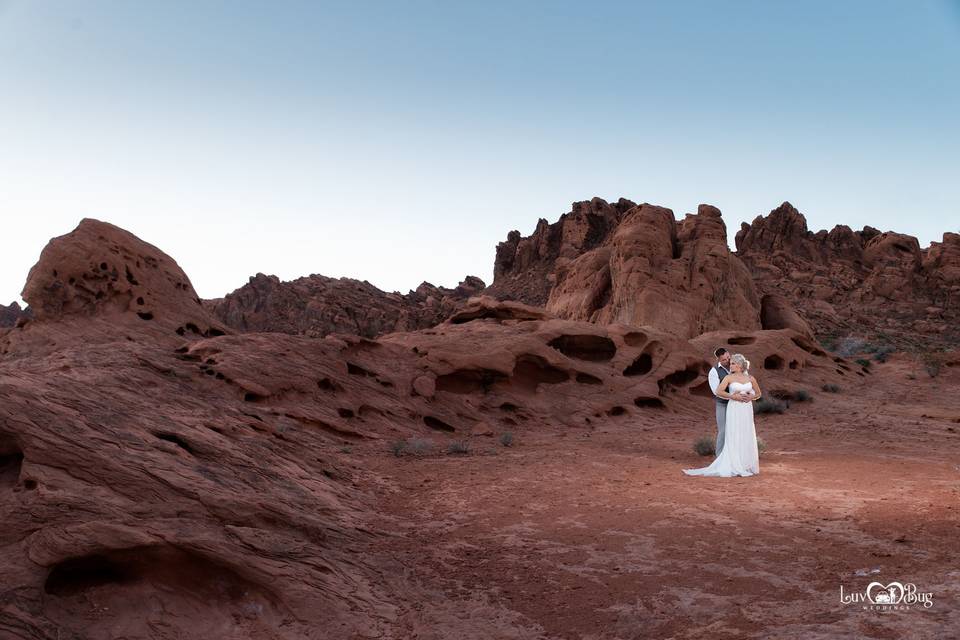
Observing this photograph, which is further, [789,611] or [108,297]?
[108,297]

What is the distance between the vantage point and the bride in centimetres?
1027

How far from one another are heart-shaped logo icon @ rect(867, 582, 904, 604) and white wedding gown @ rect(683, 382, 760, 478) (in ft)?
18.0

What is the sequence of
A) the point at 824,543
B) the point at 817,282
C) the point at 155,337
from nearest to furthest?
the point at 824,543 < the point at 155,337 < the point at 817,282

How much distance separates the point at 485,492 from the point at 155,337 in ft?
35.8

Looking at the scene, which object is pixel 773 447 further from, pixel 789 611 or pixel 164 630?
pixel 164 630

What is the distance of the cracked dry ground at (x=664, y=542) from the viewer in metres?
4.59

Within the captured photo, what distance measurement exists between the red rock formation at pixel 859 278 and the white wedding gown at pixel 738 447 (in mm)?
35029

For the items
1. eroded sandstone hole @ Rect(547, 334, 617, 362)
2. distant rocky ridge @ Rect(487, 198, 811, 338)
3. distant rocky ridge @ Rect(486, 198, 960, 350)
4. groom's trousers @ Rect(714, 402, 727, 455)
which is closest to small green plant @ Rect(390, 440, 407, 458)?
groom's trousers @ Rect(714, 402, 727, 455)

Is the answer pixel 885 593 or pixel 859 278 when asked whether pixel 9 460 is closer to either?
pixel 885 593

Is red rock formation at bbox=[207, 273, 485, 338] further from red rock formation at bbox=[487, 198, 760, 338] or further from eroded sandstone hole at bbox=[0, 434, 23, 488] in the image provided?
eroded sandstone hole at bbox=[0, 434, 23, 488]

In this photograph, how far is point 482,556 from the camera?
6.34 metres

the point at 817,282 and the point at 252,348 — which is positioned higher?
the point at 817,282

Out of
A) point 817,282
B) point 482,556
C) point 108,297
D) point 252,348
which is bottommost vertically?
point 482,556

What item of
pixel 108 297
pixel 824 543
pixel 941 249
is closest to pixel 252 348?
pixel 108 297
